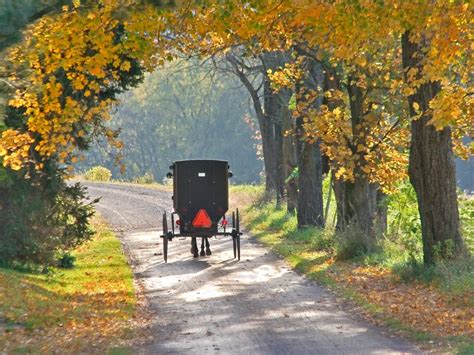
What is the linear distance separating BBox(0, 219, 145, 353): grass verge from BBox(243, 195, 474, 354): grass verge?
12.6 feet

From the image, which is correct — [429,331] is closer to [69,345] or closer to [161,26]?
[69,345]

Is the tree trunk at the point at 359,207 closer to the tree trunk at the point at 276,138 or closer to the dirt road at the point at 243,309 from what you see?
the dirt road at the point at 243,309

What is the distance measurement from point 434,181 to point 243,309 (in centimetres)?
484

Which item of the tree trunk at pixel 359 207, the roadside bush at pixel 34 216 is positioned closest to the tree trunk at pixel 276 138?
the tree trunk at pixel 359 207

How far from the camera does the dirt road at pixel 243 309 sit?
13.7m

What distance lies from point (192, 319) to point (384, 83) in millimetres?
9923

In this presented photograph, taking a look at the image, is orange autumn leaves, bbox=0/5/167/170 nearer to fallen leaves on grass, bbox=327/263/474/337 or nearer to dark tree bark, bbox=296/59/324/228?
fallen leaves on grass, bbox=327/263/474/337

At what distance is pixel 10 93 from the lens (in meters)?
14.1

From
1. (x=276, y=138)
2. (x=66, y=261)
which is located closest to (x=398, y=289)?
(x=66, y=261)

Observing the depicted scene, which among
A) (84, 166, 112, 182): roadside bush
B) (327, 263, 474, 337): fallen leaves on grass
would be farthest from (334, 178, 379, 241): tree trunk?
(84, 166, 112, 182): roadside bush

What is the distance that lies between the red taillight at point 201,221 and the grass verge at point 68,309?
6.42 ft

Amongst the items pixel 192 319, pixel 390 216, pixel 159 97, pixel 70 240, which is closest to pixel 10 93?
pixel 192 319

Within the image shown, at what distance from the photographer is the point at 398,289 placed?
63.2 ft

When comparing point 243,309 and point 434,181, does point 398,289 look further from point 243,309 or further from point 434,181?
point 243,309
